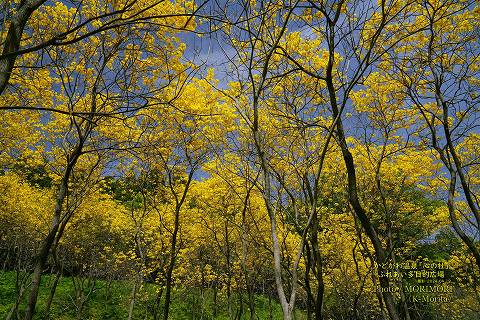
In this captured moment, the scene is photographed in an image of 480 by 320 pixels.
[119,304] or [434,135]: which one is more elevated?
[434,135]

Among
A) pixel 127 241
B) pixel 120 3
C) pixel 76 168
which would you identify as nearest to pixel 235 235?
pixel 127 241

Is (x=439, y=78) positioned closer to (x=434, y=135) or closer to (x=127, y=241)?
(x=434, y=135)

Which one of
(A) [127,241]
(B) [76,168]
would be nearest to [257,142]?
(B) [76,168]

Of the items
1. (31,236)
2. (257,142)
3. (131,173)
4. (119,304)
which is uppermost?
(131,173)

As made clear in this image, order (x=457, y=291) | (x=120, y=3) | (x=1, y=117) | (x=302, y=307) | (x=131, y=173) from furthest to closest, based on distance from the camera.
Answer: (x=302, y=307)
(x=457, y=291)
(x=131, y=173)
(x=1, y=117)
(x=120, y=3)

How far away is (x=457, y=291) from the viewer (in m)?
21.1

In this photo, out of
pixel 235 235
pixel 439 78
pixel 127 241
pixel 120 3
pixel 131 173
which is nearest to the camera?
pixel 120 3

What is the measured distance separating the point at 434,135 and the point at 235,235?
39.7 ft

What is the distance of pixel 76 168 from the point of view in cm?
1152

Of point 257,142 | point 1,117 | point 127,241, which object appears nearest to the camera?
point 257,142

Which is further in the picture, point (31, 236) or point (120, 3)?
point (31, 236)

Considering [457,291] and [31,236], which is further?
[457,291]

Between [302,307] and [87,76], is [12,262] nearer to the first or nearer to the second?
[302,307]

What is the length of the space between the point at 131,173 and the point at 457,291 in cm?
2024
